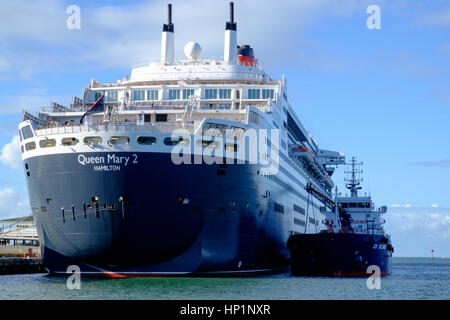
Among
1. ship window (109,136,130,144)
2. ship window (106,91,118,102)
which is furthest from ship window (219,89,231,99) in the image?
ship window (109,136,130,144)

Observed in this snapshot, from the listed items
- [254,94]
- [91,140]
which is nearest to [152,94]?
[254,94]

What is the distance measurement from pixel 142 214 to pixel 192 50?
20035mm

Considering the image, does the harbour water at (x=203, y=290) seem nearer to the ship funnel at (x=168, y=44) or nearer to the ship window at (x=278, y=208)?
the ship window at (x=278, y=208)

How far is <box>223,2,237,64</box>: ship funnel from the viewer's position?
56062 mm

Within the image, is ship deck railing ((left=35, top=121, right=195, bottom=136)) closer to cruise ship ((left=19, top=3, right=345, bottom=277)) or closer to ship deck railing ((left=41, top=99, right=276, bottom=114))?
cruise ship ((left=19, top=3, right=345, bottom=277))

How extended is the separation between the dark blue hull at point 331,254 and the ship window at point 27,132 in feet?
65.8

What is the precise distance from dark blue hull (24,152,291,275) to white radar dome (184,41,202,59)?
52.6 feet

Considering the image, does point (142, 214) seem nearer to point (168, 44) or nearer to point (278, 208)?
point (278, 208)

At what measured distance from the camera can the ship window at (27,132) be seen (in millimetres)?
40759

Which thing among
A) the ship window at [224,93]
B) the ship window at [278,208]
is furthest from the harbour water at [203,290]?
the ship window at [224,93]

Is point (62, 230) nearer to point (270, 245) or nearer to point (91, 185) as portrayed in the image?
point (91, 185)

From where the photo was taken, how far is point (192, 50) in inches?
2073
